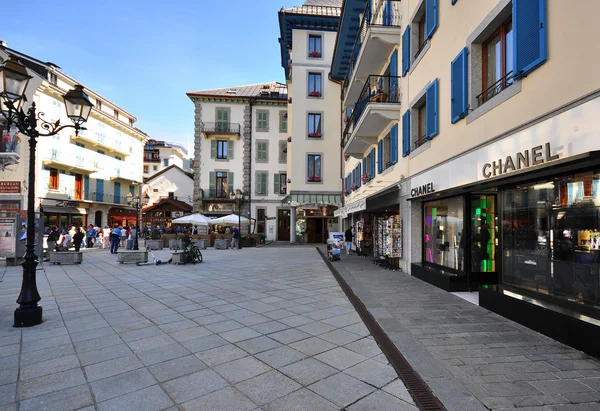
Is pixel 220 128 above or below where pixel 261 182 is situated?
above

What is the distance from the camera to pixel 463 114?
7172mm

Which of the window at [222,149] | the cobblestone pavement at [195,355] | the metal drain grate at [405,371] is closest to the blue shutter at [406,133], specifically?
the cobblestone pavement at [195,355]

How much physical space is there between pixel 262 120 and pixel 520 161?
101ft

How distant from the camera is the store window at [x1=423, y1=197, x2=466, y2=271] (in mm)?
8151

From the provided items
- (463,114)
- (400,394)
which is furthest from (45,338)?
(463,114)

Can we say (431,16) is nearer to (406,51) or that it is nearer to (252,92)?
(406,51)

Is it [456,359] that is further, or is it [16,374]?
[456,359]

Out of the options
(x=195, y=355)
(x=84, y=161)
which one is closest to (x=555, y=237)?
(x=195, y=355)

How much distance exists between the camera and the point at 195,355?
4.02 meters

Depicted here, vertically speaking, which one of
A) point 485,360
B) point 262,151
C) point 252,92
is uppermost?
point 252,92

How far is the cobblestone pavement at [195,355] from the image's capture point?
A: 3.05 meters

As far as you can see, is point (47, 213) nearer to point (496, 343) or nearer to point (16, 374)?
point (16, 374)

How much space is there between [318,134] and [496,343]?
2435cm

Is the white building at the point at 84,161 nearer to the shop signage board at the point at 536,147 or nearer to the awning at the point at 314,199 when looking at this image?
the awning at the point at 314,199
